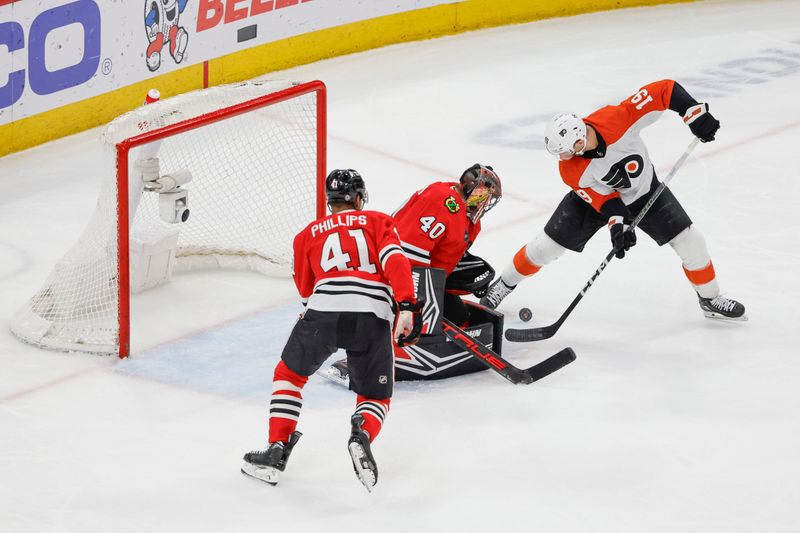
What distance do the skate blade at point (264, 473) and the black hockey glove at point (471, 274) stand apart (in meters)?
1.15

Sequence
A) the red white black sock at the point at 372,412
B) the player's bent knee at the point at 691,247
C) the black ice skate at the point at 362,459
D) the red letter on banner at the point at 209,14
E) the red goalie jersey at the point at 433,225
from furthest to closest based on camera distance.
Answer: the red letter on banner at the point at 209,14 < the player's bent knee at the point at 691,247 < the red goalie jersey at the point at 433,225 < the red white black sock at the point at 372,412 < the black ice skate at the point at 362,459

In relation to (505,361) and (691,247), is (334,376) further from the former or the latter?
(691,247)

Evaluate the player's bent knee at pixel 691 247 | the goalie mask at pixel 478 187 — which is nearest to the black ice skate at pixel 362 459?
the goalie mask at pixel 478 187

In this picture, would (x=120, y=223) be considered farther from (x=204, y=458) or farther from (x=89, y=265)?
(x=204, y=458)

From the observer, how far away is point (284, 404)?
386cm

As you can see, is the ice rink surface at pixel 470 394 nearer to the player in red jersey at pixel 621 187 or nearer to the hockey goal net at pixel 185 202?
the hockey goal net at pixel 185 202

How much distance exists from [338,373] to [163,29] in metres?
3.17

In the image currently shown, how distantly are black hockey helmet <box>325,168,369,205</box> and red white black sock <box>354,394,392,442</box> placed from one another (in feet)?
1.90

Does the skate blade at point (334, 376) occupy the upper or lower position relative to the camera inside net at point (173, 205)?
lower

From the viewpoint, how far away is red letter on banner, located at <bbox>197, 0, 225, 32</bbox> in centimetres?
730

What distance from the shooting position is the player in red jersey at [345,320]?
12.6 feet

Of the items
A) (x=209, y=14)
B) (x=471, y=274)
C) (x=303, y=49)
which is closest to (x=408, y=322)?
(x=471, y=274)

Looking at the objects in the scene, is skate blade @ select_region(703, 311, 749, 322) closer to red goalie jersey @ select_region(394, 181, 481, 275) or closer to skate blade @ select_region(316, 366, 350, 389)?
red goalie jersey @ select_region(394, 181, 481, 275)

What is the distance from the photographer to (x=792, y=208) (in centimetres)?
629
